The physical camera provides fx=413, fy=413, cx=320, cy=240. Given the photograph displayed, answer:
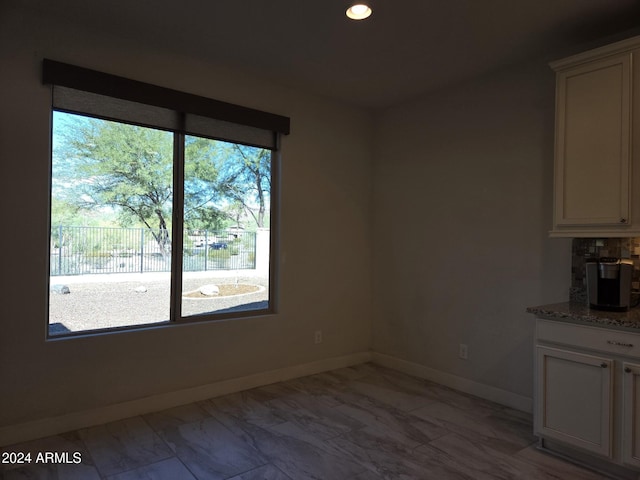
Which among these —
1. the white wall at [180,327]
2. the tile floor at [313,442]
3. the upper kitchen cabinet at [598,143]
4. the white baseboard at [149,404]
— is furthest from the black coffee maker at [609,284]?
the white baseboard at [149,404]

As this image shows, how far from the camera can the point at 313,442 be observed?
8.51ft

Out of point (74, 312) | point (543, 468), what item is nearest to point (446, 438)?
point (543, 468)

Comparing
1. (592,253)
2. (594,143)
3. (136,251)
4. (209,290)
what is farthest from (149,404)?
(594,143)

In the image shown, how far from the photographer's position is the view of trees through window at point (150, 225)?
2764 mm

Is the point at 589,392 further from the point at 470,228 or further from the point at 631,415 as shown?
the point at 470,228

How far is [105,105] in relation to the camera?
2.81 m

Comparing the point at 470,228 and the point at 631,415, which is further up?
the point at 470,228

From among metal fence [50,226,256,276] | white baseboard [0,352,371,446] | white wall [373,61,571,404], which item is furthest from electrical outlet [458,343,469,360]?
metal fence [50,226,256,276]

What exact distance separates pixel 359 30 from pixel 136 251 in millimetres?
2193

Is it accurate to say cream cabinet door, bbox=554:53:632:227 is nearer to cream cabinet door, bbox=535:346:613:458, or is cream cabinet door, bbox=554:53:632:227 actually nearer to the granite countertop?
the granite countertop

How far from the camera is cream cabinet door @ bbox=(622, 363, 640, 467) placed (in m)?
2.11

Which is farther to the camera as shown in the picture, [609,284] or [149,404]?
[149,404]

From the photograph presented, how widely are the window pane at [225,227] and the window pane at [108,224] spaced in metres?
0.18

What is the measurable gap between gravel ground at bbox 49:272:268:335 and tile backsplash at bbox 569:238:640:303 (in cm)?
259
